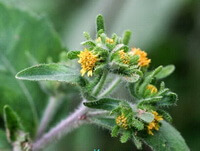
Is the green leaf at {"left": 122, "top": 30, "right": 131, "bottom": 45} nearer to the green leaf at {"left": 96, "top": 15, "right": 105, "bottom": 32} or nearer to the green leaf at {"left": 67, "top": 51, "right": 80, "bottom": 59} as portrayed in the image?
the green leaf at {"left": 96, "top": 15, "right": 105, "bottom": 32}

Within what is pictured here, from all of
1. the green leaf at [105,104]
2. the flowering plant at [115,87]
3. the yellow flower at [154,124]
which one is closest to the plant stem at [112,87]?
the flowering plant at [115,87]

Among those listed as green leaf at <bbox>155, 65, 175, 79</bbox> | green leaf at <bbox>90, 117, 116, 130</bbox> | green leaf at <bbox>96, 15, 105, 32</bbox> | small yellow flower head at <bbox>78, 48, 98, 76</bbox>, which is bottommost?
green leaf at <bbox>90, 117, 116, 130</bbox>

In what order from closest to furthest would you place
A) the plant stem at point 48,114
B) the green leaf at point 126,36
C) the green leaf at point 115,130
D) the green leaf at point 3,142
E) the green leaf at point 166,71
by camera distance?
the green leaf at point 115,130 < the green leaf at point 126,36 < the green leaf at point 166,71 < the green leaf at point 3,142 < the plant stem at point 48,114

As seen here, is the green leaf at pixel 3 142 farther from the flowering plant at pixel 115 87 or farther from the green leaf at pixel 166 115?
the green leaf at pixel 166 115

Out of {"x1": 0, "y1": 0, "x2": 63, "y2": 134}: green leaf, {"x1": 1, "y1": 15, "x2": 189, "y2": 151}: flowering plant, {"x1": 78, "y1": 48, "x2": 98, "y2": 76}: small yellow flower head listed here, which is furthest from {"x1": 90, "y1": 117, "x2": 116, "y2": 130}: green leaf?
{"x1": 0, "y1": 0, "x2": 63, "y2": 134}: green leaf

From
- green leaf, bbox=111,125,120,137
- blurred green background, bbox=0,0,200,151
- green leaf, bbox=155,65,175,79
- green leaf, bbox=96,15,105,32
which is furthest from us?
blurred green background, bbox=0,0,200,151

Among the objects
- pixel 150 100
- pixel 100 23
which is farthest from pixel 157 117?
pixel 100 23
